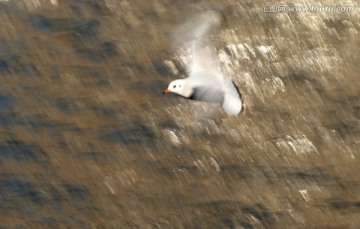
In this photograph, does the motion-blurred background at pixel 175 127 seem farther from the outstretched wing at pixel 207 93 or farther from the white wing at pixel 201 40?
the outstretched wing at pixel 207 93

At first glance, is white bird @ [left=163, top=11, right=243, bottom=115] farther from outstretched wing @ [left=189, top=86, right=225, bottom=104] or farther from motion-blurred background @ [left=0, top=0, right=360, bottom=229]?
motion-blurred background @ [left=0, top=0, right=360, bottom=229]

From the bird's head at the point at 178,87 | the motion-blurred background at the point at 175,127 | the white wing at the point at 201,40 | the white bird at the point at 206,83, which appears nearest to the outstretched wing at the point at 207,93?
the white bird at the point at 206,83

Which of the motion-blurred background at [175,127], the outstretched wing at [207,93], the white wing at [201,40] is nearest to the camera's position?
the outstretched wing at [207,93]

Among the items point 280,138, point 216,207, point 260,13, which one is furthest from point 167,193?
point 260,13

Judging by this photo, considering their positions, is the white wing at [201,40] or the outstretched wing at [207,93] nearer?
the outstretched wing at [207,93]

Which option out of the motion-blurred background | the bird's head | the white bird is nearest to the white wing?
the white bird
